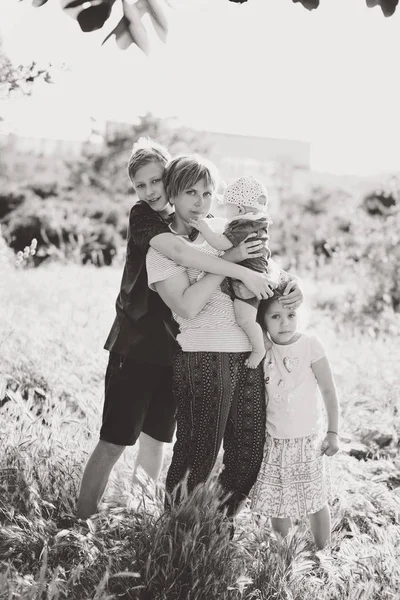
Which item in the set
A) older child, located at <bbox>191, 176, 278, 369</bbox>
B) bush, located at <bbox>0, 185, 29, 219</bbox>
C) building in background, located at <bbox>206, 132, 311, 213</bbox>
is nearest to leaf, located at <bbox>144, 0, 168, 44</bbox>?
older child, located at <bbox>191, 176, 278, 369</bbox>

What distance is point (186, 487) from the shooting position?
9.98ft

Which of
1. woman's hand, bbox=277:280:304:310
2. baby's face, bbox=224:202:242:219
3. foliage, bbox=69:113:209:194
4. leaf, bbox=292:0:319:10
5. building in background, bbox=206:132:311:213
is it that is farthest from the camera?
building in background, bbox=206:132:311:213

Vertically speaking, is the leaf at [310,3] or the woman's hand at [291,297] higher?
the leaf at [310,3]

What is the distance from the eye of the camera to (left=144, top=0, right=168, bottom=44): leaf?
2721mm

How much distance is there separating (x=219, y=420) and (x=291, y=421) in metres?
0.37

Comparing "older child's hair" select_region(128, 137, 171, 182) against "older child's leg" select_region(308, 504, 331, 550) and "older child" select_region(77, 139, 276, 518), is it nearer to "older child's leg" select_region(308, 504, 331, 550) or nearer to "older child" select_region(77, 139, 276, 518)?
"older child" select_region(77, 139, 276, 518)

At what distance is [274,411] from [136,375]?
618mm

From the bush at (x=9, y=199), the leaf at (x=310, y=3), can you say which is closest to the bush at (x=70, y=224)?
the bush at (x=9, y=199)

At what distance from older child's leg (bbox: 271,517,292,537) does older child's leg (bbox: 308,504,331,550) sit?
0.36ft

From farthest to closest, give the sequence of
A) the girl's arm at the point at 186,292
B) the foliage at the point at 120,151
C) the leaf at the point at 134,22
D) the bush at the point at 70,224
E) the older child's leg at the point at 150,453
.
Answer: the foliage at the point at 120,151
the bush at the point at 70,224
the older child's leg at the point at 150,453
the girl's arm at the point at 186,292
the leaf at the point at 134,22

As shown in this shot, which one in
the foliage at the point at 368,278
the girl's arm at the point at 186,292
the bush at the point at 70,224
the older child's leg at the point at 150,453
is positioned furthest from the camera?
the bush at the point at 70,224

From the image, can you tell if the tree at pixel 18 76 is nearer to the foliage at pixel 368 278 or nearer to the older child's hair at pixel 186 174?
the older child's hair at pixel 186 174

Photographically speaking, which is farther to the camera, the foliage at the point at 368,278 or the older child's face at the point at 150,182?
the foliage at the point at 368,278

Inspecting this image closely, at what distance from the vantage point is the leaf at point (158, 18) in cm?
272
